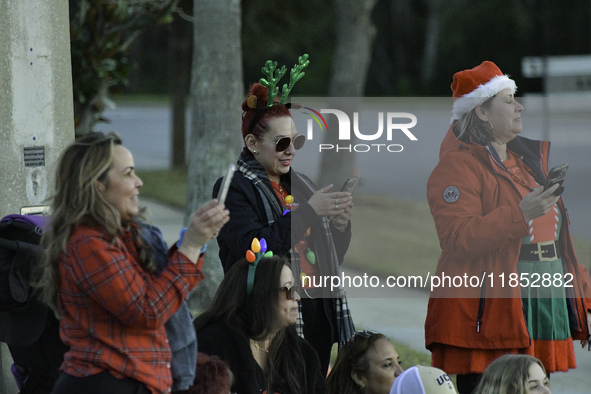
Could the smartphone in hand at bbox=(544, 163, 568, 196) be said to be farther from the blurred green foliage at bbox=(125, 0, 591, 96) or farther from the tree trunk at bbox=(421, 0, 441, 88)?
the tree trunk at bbox=(421, 0, 441, 88)

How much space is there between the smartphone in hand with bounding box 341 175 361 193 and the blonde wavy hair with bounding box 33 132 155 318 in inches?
46.9

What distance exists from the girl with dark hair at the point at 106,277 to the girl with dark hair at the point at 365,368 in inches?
51.2

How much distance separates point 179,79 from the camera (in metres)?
19.3

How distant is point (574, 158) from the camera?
154 inches

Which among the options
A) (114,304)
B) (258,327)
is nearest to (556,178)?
(258,327)

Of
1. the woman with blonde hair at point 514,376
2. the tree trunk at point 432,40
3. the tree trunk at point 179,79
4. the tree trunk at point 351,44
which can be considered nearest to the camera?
the woman with blonde hair at point 514,376

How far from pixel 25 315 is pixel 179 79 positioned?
16.0 metres

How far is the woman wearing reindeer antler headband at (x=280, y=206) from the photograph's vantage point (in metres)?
3.83

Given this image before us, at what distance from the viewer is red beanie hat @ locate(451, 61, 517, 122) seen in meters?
3.72

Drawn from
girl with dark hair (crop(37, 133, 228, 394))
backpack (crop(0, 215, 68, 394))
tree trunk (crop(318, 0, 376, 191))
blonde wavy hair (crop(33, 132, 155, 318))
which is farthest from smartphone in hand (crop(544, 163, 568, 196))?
tree trunk (crop(318, 0, 376, 191))

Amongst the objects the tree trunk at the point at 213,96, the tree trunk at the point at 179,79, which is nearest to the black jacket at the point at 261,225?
the tree trunk at the point at 213,96

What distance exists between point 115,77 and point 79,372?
4635mm

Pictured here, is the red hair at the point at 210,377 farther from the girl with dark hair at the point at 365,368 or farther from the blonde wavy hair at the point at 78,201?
the girl with dark hair at the point at 365,368

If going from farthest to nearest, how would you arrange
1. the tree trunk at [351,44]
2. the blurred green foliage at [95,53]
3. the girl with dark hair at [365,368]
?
1. the tree trunk at [351,44]
2. the blurred green foliage at [95,53]
3. the girl with dark hair at [365,368]
